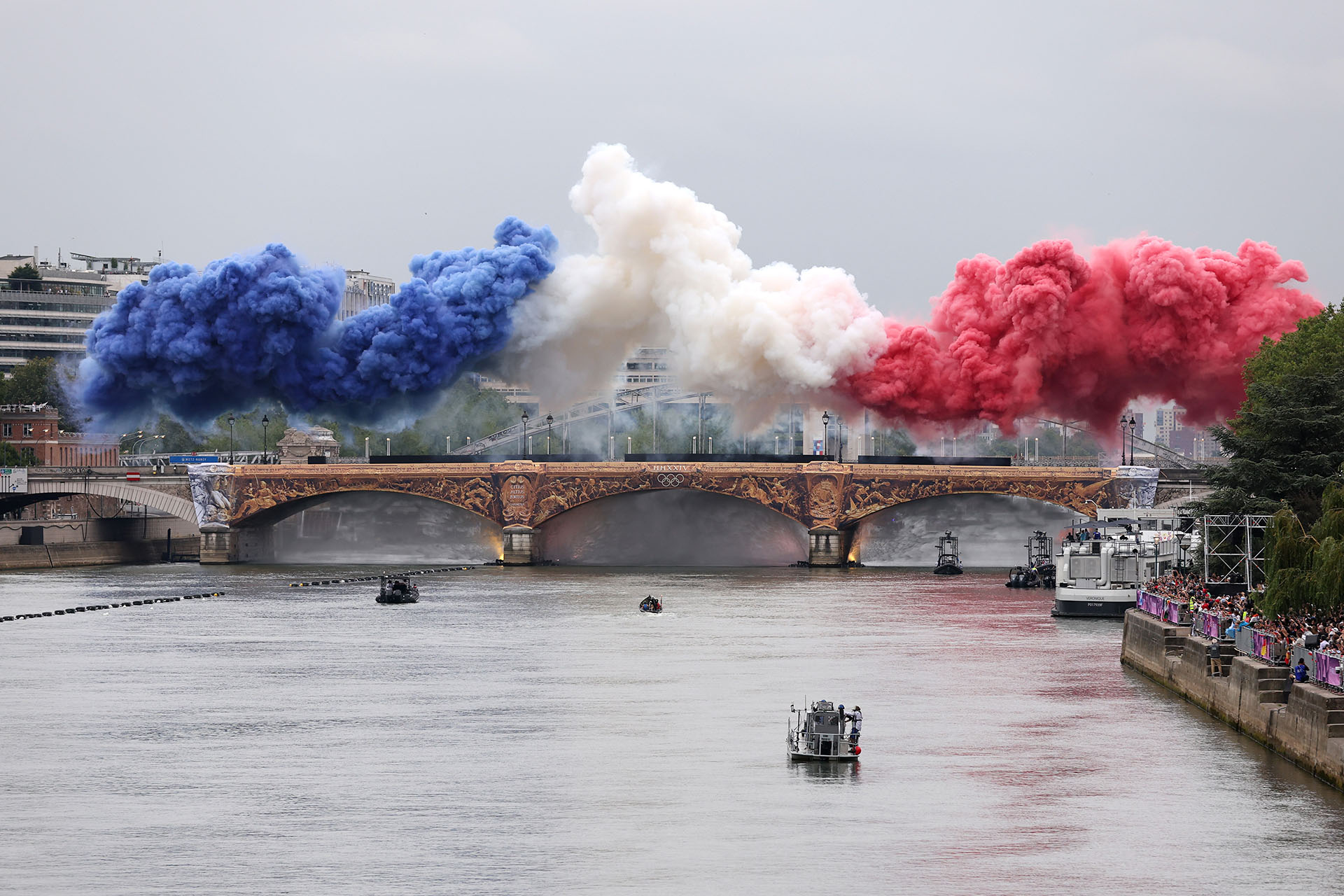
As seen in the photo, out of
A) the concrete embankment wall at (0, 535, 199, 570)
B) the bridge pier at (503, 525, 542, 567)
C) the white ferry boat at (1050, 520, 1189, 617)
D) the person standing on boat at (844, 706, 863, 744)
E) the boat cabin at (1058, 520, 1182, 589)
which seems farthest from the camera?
the bridge pier at (503, 525, 542, 567)

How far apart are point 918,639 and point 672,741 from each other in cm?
3027

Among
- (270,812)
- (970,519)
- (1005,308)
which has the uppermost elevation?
(1005,308)

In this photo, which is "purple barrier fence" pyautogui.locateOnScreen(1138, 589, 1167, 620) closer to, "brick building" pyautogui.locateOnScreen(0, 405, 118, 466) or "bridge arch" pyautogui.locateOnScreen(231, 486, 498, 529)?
"bridge arch" pyautogui.locateOnScreen(231, 486, 498, 529)

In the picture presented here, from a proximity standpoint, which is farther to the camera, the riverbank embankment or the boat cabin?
the riverbank embankment

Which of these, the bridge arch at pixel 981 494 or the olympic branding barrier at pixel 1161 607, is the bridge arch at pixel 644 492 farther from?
the olympic branding barrier at pixel 1161 607

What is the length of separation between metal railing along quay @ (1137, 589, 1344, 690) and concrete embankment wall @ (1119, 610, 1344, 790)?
305 millimetres

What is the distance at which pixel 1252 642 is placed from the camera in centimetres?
5247

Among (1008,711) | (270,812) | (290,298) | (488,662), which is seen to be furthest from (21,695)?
(290,298)

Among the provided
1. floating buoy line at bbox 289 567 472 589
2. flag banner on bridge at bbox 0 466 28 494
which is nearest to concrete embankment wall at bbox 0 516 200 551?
flag banner on bridge at bbox 0 466 28 494

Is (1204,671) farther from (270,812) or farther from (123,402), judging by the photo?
(123,402)

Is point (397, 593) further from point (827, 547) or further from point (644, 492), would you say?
point (827, 547)

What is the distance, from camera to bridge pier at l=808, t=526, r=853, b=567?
135 metres

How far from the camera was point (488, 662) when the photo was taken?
74.2m

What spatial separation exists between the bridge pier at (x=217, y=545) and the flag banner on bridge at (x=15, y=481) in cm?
1342
